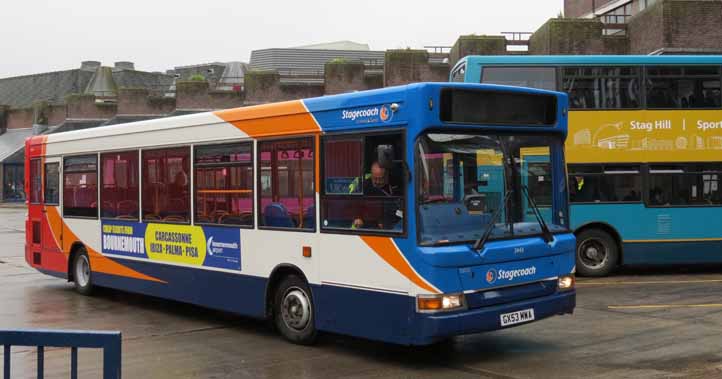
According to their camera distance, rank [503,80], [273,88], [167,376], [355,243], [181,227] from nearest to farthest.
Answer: [167,376], [355,243], [181,227], [503,80], [273,88]

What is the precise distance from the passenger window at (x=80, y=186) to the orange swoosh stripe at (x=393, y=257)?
6390 mm

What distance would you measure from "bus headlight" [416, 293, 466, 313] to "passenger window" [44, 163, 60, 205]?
8.64 m

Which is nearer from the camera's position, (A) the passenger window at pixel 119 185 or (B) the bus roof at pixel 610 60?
(A) the passenger window at pixel 119 185

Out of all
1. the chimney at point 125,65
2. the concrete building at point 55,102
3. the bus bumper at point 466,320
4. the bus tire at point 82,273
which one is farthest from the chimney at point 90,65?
the bus bumper at point 466,320

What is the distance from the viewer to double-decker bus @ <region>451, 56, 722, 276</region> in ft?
47.6

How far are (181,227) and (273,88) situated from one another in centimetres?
3662

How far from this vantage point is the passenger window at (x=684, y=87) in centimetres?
1466

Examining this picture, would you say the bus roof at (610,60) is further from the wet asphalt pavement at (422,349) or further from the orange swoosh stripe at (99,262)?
the orange swoosh stripe at (99,262)

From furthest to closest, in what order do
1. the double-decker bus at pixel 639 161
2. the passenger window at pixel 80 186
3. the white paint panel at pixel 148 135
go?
the double-decker bus at pixel 639 161 → the passenger window at pixel 80 186 → the white paint panel at pixel 148 135

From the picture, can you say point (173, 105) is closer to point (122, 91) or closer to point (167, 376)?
point (122, 91)

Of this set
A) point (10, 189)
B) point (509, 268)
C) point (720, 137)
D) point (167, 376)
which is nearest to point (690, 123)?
point (720, 137)

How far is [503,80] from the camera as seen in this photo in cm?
1441

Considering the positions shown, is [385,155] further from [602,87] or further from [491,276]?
[602,87]

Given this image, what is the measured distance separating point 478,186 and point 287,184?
87.9 inches
